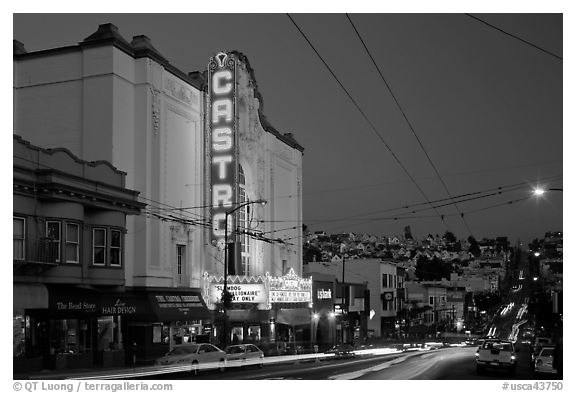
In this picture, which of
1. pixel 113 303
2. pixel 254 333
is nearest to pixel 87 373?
pixel 113 303

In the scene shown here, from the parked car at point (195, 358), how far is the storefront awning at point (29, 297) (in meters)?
5.01

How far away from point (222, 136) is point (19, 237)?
16801mm

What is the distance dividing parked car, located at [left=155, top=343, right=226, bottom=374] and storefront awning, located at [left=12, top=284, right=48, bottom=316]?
16.4 feet

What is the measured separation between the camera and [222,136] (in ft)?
141

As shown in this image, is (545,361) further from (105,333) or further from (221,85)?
(221,85)

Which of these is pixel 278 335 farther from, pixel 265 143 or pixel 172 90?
pixel 172 90

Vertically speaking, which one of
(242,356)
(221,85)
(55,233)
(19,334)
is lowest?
(242,356)

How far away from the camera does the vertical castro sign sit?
4278 cm

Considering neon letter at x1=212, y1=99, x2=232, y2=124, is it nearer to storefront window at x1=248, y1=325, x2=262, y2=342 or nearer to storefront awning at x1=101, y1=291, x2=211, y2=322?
storefront awning at x1=101, y1=291, x2=211, y2=322
